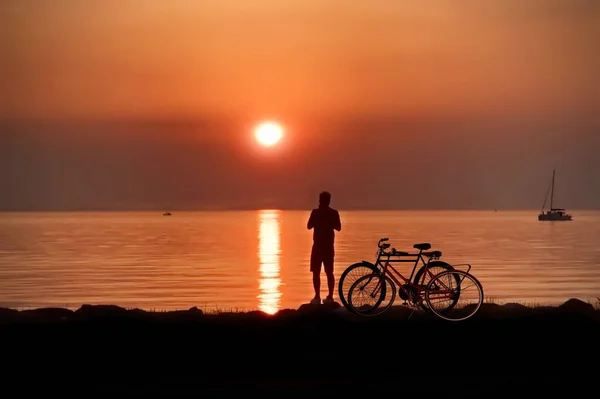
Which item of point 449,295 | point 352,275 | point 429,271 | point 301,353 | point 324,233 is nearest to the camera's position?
point 301,353

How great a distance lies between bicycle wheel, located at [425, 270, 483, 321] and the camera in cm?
1561

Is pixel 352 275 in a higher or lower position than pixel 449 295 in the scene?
higher

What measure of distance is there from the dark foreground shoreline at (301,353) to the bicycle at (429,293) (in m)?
0.29

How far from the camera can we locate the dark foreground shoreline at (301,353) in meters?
10.0

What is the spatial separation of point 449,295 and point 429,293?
34 centimetres

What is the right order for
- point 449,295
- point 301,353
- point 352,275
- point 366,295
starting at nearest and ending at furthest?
point 301,353 < point 449,295 < point 366,295 < point 352,275

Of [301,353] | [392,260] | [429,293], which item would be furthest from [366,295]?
[301,353]

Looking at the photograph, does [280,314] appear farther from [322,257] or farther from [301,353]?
[301,353]

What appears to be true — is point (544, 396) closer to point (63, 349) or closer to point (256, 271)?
point (63, 349)

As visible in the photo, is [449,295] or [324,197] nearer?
[449,295]

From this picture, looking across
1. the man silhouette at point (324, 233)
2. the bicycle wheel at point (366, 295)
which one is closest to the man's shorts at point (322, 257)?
the man silhouette at point (324, 233)

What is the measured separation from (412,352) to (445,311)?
361 cm

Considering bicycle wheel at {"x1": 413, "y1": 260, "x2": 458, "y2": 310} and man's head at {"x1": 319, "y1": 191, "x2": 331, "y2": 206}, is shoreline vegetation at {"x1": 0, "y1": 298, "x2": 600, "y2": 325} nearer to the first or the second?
bicycle wheel at {"x1": 413, "y1": 260, "x2": 458, "y2": 310}

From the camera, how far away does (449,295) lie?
51.2ft
